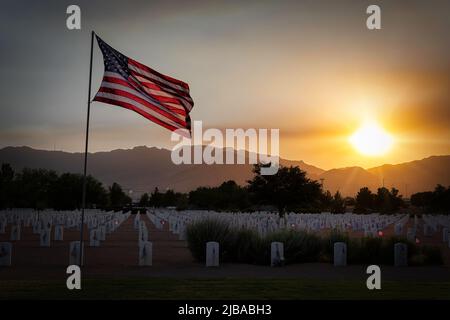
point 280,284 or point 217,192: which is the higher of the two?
point 217,192

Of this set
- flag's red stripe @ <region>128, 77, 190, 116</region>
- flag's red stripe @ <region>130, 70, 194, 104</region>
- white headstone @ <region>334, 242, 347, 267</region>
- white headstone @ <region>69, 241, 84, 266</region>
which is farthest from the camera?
white headstone @ <region>334, 242, 347, 267</region>

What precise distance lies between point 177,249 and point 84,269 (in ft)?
26.0

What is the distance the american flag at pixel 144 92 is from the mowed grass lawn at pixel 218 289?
13.3 feet

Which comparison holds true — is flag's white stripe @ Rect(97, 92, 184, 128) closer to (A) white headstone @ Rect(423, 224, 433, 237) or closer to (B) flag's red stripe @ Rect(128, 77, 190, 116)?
(B) flag's red stripe @ Rect(128, 77, 190, 116)

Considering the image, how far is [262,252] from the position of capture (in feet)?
62.1

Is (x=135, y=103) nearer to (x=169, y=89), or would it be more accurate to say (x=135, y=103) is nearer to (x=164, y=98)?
(x=164, y=98)

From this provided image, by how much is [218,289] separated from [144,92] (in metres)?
5.38

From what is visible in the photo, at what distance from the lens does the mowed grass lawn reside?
1184 cm

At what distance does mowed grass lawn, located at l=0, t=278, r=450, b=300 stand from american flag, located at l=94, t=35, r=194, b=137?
406cm

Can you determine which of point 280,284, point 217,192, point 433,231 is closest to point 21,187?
point 217,192

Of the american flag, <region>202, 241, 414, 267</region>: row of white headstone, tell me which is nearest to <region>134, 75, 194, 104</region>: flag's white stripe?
the american flag

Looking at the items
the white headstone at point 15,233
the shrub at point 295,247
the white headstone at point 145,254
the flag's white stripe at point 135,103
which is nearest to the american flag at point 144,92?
the flag's white stripe at point 135,103

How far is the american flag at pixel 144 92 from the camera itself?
1481 cm
